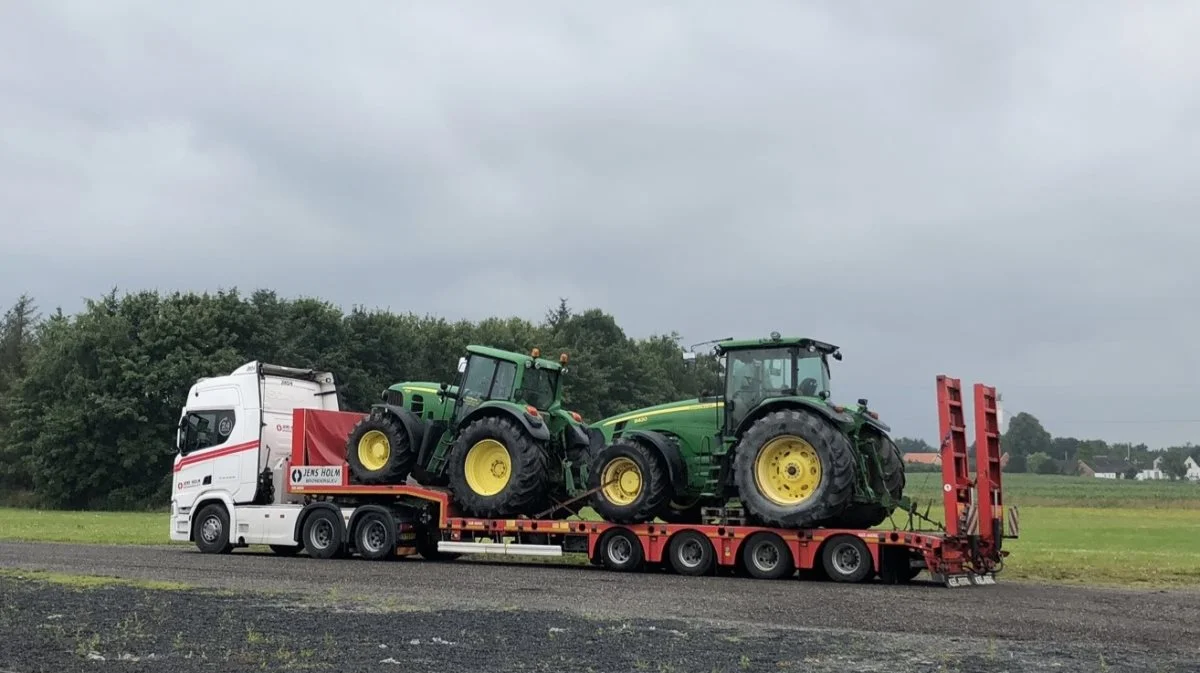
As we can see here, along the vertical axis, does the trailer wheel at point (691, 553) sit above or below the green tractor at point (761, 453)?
below

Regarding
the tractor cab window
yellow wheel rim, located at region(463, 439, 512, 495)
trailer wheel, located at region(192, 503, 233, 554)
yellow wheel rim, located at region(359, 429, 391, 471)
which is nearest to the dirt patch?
yellow wheel rim, located at region(463, 439, 512, 495)

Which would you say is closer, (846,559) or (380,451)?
(846,559)

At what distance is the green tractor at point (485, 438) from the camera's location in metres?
20.1

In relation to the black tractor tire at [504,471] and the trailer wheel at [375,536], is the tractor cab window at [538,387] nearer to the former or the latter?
the black tractor tire at [504,471]

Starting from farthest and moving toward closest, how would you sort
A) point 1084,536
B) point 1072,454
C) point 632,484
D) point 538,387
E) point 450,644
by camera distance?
point 1072,454 < point 1084,536 < point 538,387 < point 632,484 < point 450,644

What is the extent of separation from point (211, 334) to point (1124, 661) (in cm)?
5398

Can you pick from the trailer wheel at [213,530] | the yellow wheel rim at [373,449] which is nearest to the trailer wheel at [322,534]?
the yellow wheel rim at [373,449]

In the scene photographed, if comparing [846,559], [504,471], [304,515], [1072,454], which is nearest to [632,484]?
[504,471]

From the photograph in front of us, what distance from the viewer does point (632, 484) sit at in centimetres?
1912

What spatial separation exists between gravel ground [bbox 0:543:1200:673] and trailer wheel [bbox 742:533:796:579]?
1.35 feet

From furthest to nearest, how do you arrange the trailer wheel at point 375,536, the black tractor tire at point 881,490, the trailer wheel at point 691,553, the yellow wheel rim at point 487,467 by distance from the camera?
the trailer wheel at point 375,536 < the yellow wheel rim at point 487,467 < the trailer wheel at point 691,553 < the black tractor tire at point 881,490

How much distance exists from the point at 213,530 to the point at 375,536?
3.83m

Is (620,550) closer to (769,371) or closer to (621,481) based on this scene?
(621,481)

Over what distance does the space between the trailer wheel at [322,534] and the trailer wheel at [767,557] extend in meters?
7.79
